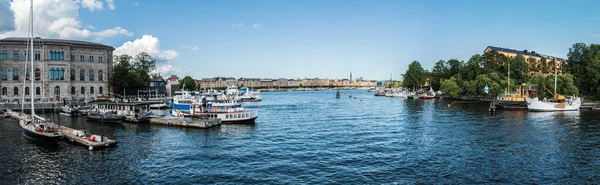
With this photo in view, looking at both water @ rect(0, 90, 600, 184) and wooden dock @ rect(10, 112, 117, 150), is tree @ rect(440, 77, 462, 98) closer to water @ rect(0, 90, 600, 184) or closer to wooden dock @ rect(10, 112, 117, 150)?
water @ rect(0, 90, 600, 184)

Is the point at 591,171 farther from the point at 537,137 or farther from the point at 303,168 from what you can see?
the point at 303,168

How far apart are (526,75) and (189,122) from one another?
362ft

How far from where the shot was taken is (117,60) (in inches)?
4702

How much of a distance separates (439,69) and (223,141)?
14868cm

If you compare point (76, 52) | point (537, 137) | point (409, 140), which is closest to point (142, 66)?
point (76, 52)

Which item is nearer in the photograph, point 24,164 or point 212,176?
point 212,176

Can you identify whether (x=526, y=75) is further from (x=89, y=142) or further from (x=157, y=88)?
(x=89, y=142)

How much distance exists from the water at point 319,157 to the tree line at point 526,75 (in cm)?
4894

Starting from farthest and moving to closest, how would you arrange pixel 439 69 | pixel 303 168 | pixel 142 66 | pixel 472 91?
pixel 439 69
pixel 142 66
pixel 472 91
pixel 303 168

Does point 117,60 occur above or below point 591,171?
above

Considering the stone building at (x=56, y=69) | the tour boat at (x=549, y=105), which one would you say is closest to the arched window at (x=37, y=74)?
the stone building at (x=56, y=69)

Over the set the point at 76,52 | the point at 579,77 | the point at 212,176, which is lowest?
the point at 212,176

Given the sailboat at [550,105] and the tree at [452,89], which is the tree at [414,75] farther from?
the sailboat at [550,105]

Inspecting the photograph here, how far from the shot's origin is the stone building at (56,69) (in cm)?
8875
